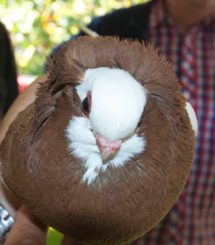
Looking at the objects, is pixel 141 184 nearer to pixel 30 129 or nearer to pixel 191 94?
pixel 30 129

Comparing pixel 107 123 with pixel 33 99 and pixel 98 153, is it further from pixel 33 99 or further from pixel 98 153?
pixel 33 99

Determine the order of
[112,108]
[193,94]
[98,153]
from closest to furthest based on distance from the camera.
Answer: [112,108] < [98,153] < [193,94]

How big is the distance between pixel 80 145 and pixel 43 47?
2356mm

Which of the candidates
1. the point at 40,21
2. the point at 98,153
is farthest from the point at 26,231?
the point at 40,21

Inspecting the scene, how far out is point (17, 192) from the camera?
102cm

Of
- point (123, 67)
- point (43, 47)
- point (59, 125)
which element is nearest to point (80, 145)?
point (59, 125)

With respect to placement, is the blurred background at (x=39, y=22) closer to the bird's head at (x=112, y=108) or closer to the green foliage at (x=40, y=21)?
the green foliage at (x=40, y=21)

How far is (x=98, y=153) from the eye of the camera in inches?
35.9

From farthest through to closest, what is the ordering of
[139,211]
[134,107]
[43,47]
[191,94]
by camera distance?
1. [43,47]
2. [191,94]
3. [139,211]
4. [134,107]

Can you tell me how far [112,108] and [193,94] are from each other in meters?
0.99

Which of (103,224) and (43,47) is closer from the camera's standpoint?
(103,224)

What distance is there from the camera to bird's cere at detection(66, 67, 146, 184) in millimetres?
813

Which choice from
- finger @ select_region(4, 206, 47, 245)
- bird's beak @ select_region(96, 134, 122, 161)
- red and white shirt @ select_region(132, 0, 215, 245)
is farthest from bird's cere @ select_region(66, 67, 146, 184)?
red and white shirt @ select_region(132, 0, 215, 245)

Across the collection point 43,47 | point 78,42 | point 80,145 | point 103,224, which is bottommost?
point 43,47
